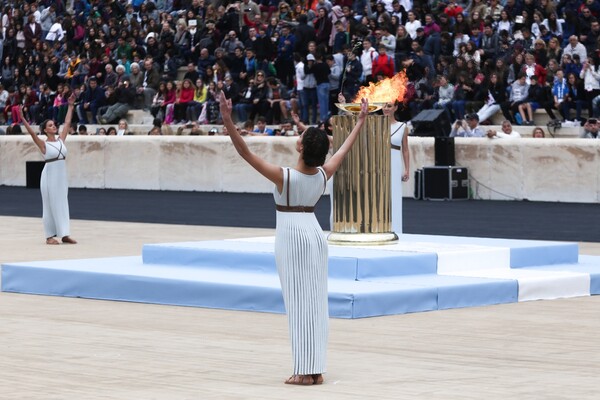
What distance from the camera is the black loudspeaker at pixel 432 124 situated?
28.8 meters

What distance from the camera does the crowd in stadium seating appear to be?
2944 centimetres

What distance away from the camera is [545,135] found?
1123 inches

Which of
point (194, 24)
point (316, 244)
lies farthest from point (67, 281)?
point (194, 24)

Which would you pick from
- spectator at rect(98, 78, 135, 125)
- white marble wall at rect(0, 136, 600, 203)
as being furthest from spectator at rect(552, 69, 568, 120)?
spectator at rect(98, 78, 135, 125)

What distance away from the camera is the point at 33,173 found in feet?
112

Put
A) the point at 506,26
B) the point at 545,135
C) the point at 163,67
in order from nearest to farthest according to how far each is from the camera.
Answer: the point at 545,135, the point at 506,26, the point at 163,67

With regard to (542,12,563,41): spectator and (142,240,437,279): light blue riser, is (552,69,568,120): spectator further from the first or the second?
(142,240,437,279): light blue riser

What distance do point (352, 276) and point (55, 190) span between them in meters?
7.55

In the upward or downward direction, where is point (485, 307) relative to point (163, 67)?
downward

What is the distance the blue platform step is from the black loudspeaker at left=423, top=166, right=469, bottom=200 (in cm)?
1283

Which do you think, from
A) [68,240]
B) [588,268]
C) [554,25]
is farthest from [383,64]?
[588,268]

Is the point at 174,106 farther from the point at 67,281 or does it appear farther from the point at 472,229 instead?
the point at 67,281

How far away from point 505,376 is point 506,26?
22.8 meters

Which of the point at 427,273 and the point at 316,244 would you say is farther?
the point at 427,273
